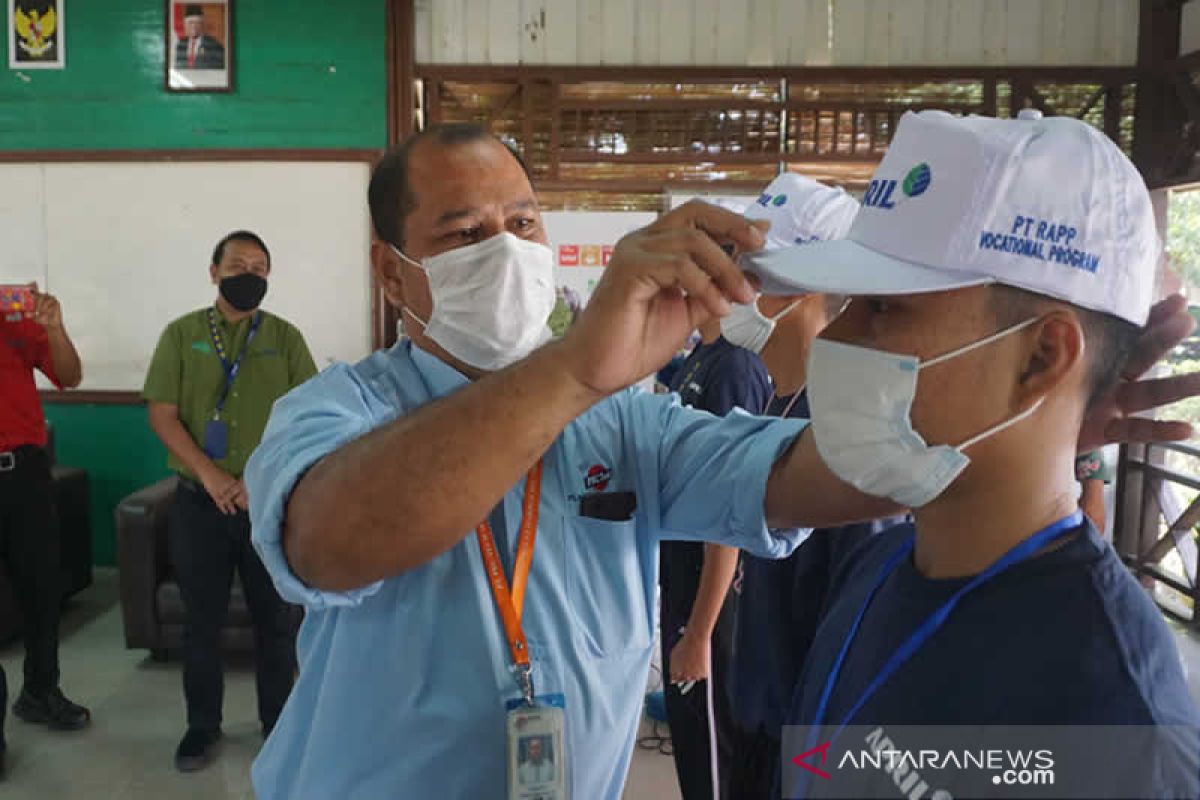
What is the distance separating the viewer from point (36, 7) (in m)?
4.89

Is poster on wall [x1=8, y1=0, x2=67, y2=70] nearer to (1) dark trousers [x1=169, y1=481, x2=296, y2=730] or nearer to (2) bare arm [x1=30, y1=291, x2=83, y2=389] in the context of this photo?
(2) bare arm [x1=30, y1=291, x2=83, y2=389]

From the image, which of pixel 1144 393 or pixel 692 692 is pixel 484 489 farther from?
pixel 692 692

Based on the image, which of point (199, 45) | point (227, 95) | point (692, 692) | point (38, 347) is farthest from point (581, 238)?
point (692, 692)

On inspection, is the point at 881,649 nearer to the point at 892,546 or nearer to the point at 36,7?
the point at 892,546

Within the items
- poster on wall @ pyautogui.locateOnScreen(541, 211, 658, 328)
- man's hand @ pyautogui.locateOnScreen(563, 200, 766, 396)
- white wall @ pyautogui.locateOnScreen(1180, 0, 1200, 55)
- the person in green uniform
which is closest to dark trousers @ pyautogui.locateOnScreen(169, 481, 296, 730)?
the person in green uniform

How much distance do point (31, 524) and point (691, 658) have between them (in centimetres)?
238

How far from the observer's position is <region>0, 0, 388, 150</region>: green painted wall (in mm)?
4906

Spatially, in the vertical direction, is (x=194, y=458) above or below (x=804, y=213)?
below

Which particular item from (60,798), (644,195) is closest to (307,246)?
(644,195)

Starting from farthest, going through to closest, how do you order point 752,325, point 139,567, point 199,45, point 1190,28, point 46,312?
point 199,45, point 1190,28, point 139,567, point 46,312, point 752,325

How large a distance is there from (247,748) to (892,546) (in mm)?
2778

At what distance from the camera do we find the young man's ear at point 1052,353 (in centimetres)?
80

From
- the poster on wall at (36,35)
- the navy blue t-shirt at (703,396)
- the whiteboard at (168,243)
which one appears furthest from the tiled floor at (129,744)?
the poster on wall at (36,35)

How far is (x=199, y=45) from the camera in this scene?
4.89 meters
